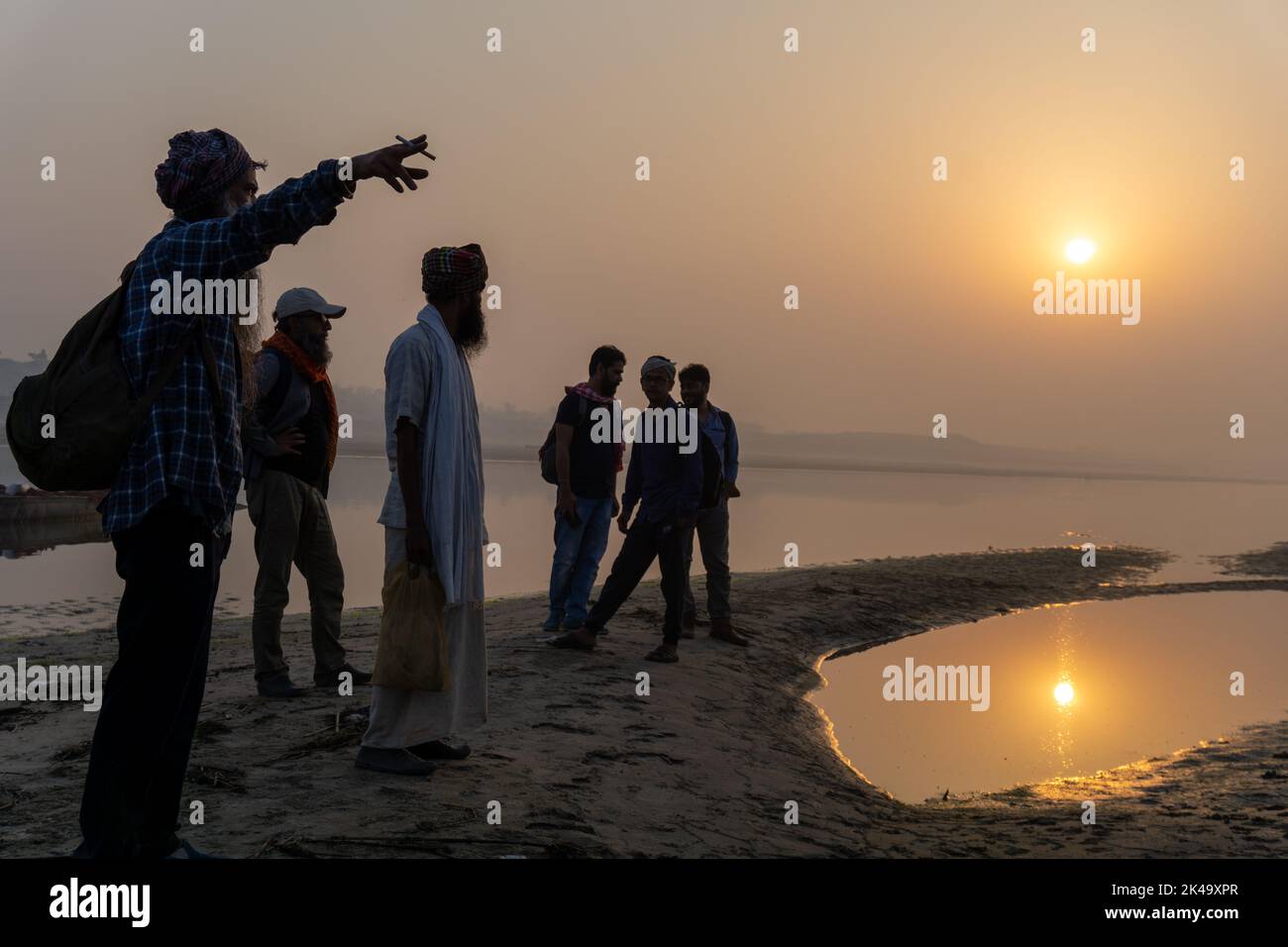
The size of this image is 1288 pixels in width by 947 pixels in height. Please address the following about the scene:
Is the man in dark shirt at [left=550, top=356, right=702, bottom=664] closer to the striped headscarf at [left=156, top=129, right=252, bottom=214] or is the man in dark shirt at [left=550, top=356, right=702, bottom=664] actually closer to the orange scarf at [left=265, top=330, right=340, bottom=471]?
the orange scarf at [left=265, top=330, right=340, bottom=471]

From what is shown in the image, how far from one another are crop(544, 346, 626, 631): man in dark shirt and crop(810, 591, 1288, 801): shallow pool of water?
2356 mm

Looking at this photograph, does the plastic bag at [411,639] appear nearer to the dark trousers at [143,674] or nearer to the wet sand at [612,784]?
the wet sand at [612,784]

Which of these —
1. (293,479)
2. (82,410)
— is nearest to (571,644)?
(293,479)

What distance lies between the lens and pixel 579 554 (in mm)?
8688

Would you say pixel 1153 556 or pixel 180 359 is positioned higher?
pixel 180 359

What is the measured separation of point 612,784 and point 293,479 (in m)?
2.59

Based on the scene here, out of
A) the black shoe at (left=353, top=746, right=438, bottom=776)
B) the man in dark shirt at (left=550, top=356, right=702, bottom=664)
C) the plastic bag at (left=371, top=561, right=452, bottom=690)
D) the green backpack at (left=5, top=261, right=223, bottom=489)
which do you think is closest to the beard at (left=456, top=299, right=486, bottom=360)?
the plastic bag at (left=371, top=561, right=452, bottom=690)

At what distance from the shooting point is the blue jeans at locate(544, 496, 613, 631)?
28.3 feet

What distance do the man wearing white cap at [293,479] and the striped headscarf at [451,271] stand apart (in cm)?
169

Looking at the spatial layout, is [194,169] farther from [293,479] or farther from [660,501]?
[660,501]

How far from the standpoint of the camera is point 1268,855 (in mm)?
4754

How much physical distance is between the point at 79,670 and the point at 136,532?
5728 millimetres

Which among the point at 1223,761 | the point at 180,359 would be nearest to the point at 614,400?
the point at 1223,761
